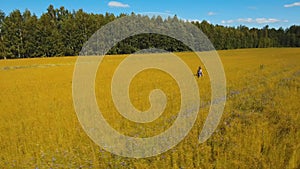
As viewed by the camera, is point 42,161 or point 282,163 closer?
point 282,163

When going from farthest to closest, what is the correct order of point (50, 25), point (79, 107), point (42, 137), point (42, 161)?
point (50, 25) → point (79, 107) → point (42, 137) → point (42, 161)

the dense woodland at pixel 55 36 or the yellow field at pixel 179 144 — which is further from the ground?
the dense woodland at pixel 55 36

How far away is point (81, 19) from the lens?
187 ft

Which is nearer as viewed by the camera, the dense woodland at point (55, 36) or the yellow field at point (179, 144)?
the yellow field at point (179, 144)

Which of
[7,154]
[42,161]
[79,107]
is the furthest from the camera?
[79,107]

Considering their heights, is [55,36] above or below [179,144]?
above

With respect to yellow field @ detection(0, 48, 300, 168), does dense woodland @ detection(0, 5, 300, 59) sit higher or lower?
higher

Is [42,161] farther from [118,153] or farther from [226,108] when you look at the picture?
[226,108]

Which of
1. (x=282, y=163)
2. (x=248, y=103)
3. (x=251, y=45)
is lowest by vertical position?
(x=282, y=163)

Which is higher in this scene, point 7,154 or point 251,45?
point 251,45

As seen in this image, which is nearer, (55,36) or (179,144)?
(179,144)

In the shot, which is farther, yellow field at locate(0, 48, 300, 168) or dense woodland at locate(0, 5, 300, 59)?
dense woodland at locate(0, 5, 300, 59)

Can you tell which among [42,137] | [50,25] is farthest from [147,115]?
[50,25]

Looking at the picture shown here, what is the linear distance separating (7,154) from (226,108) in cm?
617
